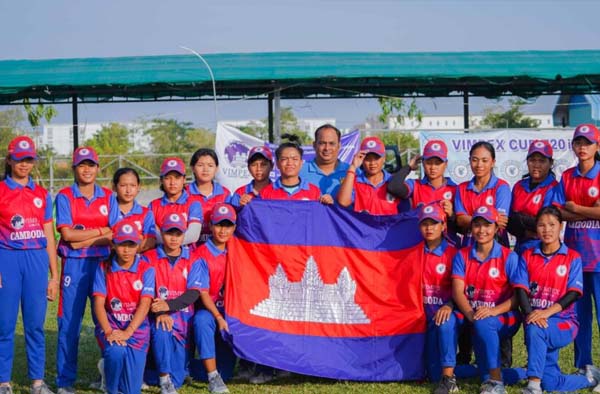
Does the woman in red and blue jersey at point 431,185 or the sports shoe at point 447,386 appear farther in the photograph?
the woman in red and blue jersey at point 431,185

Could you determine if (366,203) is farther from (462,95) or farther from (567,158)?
(462,95)

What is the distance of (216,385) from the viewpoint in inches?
251

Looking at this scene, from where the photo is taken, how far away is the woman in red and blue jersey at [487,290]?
6.23 meters

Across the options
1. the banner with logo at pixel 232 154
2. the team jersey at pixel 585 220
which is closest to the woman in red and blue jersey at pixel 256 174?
the team jersey at pixel 585 220

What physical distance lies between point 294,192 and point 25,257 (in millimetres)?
2379

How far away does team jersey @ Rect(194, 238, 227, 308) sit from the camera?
6.68 metres

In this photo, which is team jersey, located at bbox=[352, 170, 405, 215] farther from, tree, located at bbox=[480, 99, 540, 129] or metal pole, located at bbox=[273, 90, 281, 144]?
tree, located at bbox=[480, 99, 540, 129]

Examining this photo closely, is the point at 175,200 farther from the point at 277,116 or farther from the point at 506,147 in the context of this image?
the point at 277,116

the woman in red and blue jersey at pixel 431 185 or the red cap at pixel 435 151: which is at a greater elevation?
the red cap at pixel 435 151

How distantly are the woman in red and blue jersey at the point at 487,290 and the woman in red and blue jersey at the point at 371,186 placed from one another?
0.87m

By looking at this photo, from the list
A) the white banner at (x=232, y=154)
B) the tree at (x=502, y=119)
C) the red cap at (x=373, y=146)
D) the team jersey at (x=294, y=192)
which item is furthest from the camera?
the tree at (x=502, y=119)

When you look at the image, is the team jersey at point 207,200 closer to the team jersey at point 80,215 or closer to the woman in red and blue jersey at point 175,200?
the woman in red and blue jersey at point 175,200

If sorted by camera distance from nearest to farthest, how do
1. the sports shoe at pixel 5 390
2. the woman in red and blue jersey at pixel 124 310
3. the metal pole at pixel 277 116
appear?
1. the woman in red and blue jersey at pixel 124 310
2. the sports shoe at pixel 5 390
3. the metal pole at pixel 277 116

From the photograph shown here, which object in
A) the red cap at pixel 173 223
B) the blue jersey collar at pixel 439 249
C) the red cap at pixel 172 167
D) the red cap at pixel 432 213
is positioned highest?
the red cap at pixel 172 167
